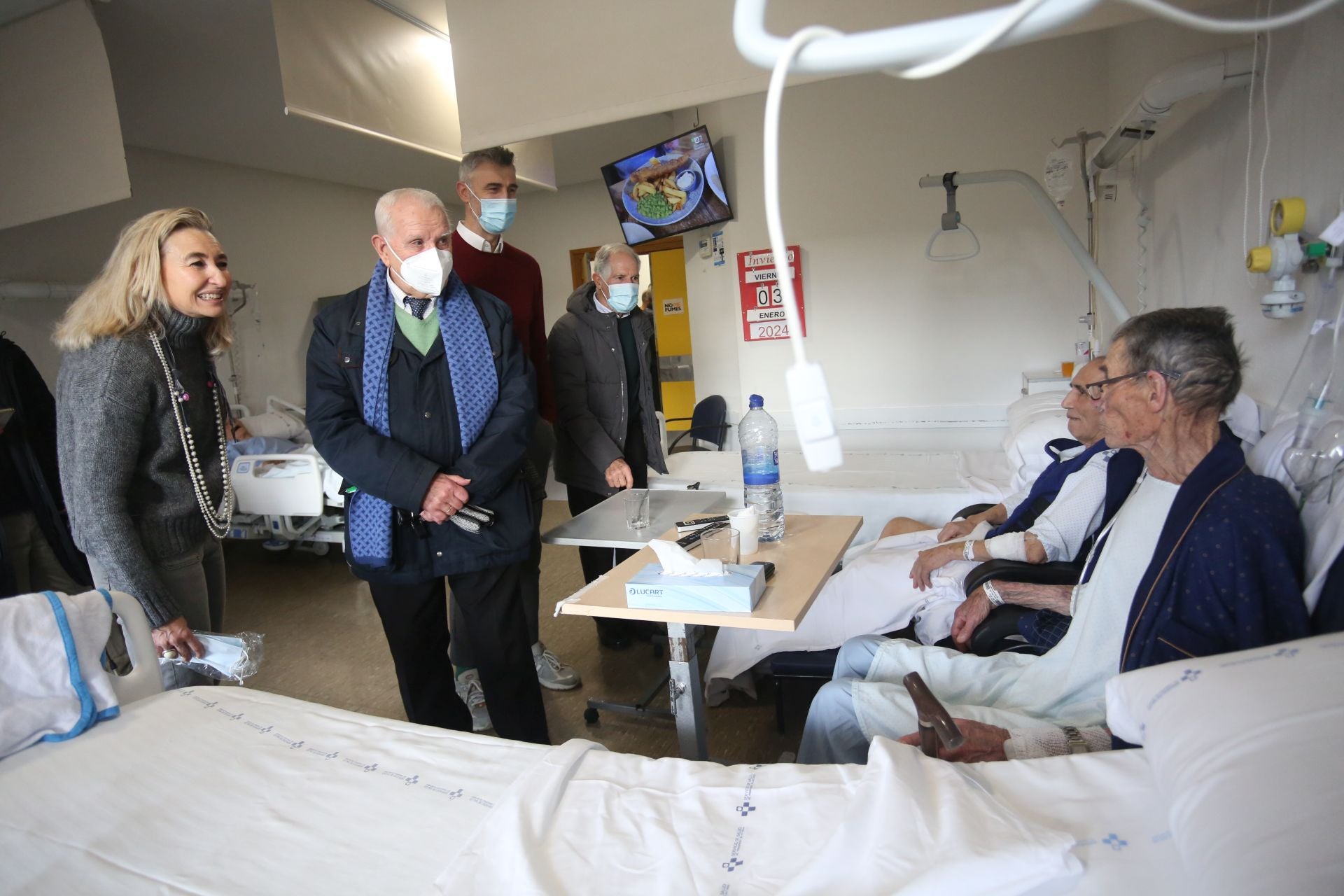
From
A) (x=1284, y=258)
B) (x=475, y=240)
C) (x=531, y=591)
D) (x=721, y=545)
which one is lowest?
(x=531, y=591)

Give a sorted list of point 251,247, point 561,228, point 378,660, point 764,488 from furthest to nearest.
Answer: point 561,228
point 251,247
point 378,660
point 764,488

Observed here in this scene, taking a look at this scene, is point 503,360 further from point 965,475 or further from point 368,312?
point 965,475

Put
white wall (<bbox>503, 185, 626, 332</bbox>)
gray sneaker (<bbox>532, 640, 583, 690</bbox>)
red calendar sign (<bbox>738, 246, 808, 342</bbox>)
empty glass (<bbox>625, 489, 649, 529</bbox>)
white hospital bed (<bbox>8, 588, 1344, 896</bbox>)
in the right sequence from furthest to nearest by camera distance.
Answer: white wall (<bbox>503, 185, 626, 332</bbox>) → red calendar sign (<bbox>738, 246, 808, 342</bbox>) → gray sneaker (<bbox>532, 640, 583, 690</bbox>) → empty glass (<bbox>625, 489, 649, 529</bbox>) → white hospital bed (<bbox>8, 588, 1344, 896</bbox>)

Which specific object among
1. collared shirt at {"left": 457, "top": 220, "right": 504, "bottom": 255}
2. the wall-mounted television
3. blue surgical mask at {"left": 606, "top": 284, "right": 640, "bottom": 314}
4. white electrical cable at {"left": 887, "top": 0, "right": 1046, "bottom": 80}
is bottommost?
white electrical cable at {"left": 887, "top": 0, "right": 1046, "bottom": 80}

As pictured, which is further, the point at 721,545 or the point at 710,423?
the point at 710,423

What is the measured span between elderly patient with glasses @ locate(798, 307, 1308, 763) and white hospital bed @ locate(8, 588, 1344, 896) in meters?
0.27

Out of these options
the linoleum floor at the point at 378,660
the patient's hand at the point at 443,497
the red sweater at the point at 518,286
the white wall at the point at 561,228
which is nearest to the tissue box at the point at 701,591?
the patient's hand at the point at 443,497

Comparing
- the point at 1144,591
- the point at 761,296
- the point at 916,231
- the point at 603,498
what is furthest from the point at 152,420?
the point at 916,231

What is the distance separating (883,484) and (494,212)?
6.03ft

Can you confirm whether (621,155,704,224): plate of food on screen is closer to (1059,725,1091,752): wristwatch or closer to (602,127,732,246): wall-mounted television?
(602,127,732,246): wall-mounted television

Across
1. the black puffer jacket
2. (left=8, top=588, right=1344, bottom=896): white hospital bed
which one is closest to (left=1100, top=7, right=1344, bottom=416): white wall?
(left=8, top=588, right=1344, bottom=896): white hospital bed

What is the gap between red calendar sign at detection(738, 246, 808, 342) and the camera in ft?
15.0

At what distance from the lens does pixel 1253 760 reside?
0.81 m

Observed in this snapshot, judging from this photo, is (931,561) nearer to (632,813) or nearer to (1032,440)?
(1032,440)
